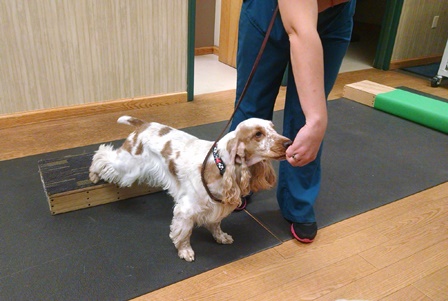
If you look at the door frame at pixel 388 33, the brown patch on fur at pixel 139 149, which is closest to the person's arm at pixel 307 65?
the brown patch on fur at pixel 139 149

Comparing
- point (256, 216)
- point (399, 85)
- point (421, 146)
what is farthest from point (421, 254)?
point (399, 85)

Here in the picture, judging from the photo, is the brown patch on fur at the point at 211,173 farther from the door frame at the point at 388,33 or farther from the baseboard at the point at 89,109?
the door frame at the point at 388,33

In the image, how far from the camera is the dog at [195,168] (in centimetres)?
150

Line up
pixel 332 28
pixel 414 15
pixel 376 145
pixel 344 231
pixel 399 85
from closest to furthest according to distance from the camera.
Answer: pixel 332 28 → pixel 344 231 → pixel 376 145 → pixel 399 85 → pixel 414 15

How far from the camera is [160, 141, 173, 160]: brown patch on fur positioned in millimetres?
1756

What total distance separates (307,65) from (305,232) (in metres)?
1.00

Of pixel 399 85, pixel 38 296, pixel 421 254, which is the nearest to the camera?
pixel 38 296

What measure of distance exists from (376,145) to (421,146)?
1.12 feet

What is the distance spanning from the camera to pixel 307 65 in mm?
1121

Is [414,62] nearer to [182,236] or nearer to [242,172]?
[242,172]

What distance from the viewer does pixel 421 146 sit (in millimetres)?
2928

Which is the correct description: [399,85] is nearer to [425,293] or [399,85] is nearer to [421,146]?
[421,146]

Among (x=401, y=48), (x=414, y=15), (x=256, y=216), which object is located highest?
(x=414, y=15)

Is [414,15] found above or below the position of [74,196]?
above
